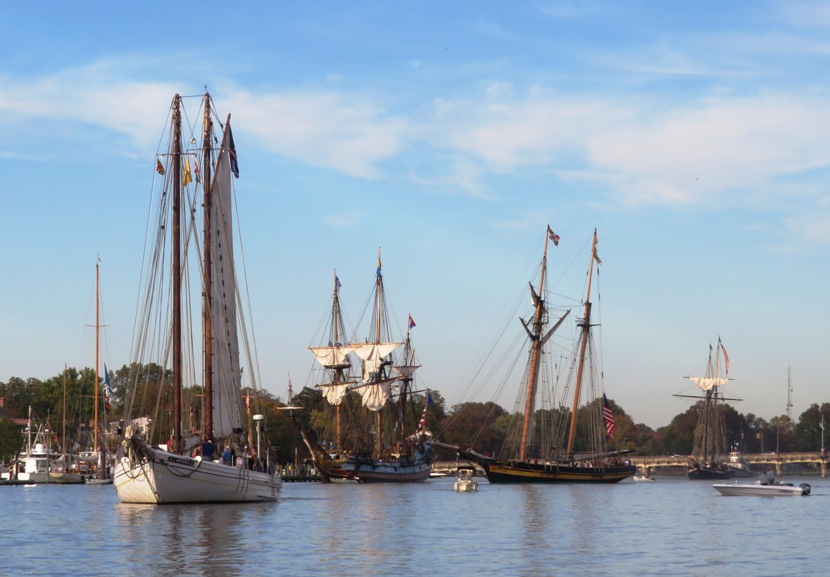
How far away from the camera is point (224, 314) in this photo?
77.5m

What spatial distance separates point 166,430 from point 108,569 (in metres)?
108

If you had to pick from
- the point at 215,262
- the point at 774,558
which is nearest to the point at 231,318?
the point at 215,262

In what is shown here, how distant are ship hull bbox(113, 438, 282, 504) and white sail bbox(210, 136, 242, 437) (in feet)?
14.6

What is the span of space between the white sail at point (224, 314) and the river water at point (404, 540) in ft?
20.0

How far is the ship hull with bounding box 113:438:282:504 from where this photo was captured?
67688mm

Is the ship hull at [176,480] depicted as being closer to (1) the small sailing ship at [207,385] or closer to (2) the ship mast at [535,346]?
(1) the small sailing ship at [207,385]

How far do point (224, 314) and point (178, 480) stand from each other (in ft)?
42.9

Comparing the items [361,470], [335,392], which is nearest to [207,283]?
[361,470]

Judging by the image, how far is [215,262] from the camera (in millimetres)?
77250

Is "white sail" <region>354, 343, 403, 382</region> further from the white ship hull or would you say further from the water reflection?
the white ship hull

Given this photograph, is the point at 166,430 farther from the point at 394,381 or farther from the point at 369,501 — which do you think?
the point at 369,501

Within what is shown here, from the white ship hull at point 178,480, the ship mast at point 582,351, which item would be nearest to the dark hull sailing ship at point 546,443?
the ship mast at point 582,351

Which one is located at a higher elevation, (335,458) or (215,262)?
(215,262)

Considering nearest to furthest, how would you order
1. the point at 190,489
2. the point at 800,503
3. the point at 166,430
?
the point at 190,489 → the point at 800,503 → the point at 166,430
